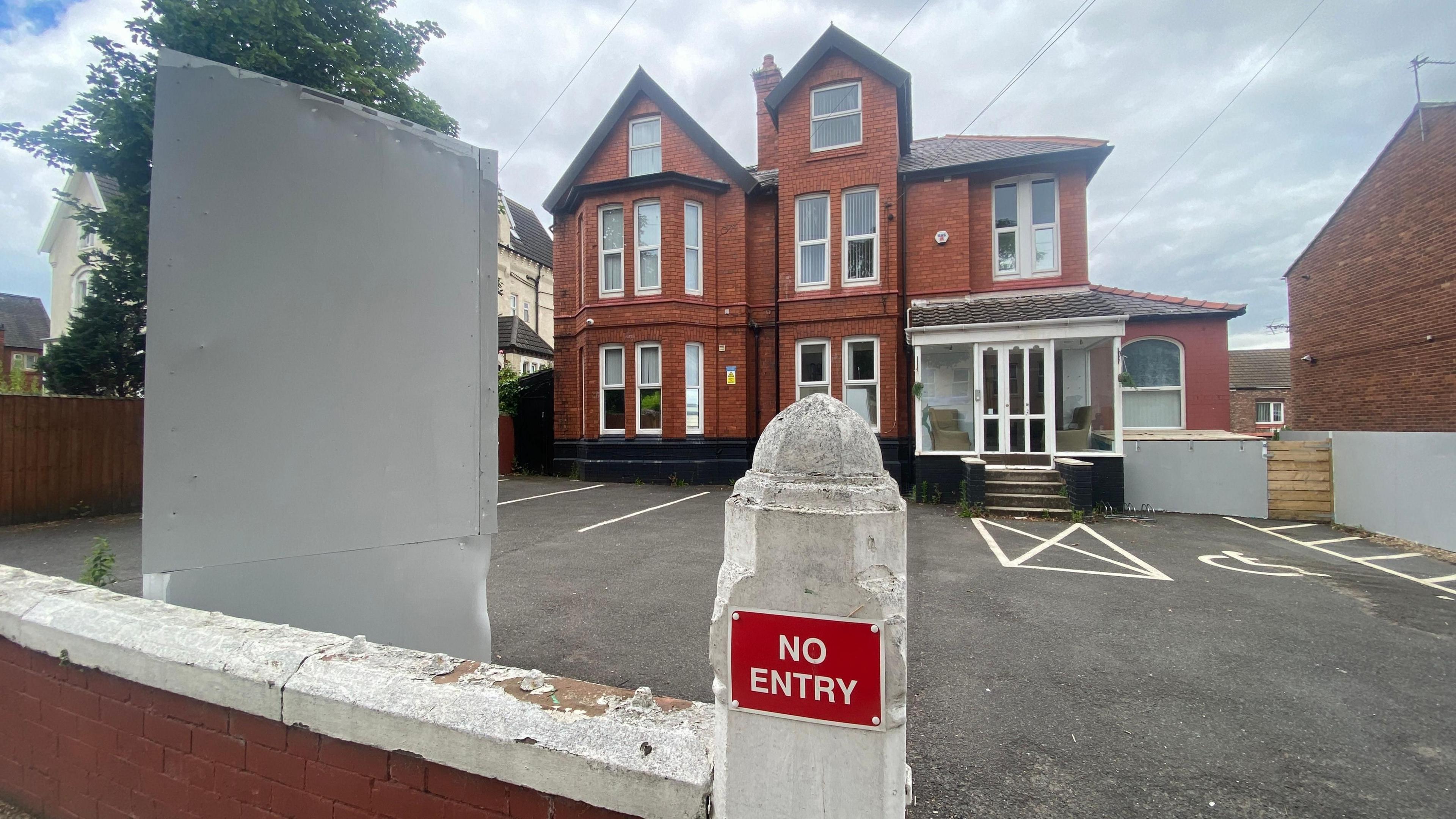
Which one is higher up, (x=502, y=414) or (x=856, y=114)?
(x=856, y=114)

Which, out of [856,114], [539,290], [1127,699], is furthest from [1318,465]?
[539,290]

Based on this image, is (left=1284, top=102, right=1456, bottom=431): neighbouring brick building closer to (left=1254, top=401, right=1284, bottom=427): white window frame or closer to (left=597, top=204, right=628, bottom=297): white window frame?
(left=1254, top=401, right=1284, bottom=427): white window frame

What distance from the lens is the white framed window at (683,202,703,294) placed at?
1355cm

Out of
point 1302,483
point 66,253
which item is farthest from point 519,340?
point 66,253

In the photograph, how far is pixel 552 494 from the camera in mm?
11258

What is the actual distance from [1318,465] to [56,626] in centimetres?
1392

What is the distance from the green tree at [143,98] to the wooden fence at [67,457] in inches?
51.2

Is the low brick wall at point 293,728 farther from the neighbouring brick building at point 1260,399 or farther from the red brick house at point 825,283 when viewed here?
the neighbouring brick building at point 1260,399

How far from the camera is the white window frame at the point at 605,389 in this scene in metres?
13.6

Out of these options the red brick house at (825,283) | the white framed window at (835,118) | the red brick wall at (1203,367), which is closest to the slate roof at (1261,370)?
the red brick wall at (1203,367)

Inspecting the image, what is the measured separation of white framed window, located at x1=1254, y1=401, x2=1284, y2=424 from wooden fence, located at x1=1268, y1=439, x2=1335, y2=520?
26419mm

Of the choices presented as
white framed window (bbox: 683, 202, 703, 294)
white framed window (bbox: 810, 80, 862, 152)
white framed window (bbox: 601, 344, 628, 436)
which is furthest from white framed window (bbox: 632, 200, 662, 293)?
white framed window (bbox: 810, 80, 862, 152)

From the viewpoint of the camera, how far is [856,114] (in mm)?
12945

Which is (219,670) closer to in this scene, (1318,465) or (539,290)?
(1318,465)
